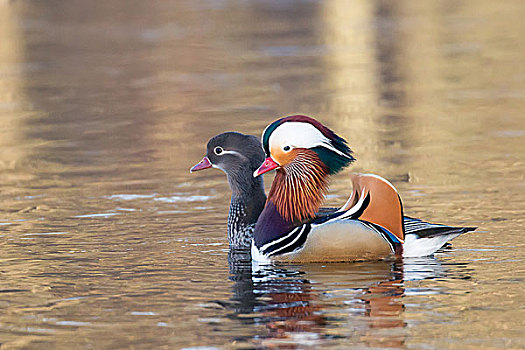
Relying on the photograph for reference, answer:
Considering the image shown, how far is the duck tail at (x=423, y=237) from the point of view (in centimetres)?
923

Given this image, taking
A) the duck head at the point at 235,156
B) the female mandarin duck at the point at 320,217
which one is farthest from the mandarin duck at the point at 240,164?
the female mandarin duck at the point at 320,217

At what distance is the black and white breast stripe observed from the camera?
30.5ft

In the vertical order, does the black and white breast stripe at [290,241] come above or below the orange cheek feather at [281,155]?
below

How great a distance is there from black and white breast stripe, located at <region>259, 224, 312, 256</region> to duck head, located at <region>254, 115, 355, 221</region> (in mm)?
145

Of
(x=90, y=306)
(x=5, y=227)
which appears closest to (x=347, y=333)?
(x=90, y=306)

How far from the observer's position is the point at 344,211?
9.28 m

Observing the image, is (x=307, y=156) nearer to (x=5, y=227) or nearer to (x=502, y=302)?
(x=502, y=302)

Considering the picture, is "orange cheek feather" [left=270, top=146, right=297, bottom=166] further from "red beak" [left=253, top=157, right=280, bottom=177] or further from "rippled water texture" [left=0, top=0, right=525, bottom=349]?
"rippled water texture" [left=0, top=0, right=525, bottom=349]

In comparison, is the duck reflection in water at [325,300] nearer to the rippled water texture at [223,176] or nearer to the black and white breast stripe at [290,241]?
the rippled water texture at [223,176]

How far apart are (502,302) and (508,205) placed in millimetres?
3394

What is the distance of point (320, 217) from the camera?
944cm

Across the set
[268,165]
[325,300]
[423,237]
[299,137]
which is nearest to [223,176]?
[268,165]

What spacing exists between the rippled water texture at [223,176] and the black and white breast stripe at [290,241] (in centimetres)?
19

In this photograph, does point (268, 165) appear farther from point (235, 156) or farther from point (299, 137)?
point (235, 156)
